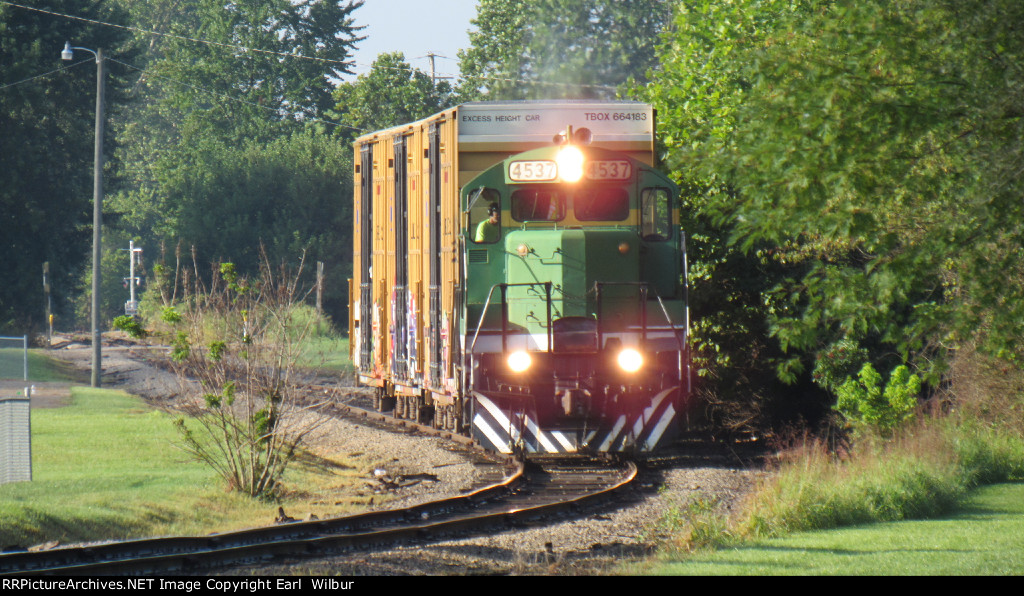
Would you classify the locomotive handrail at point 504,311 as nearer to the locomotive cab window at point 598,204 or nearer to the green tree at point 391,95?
the locomotive cab window at point 598,204

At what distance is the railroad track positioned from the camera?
9.01 metres

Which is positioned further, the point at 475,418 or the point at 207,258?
the point at 207,258

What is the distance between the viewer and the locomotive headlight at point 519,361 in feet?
46.9

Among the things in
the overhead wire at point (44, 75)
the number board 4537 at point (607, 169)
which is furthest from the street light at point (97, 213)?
the number board 4537 at point (607, 169)

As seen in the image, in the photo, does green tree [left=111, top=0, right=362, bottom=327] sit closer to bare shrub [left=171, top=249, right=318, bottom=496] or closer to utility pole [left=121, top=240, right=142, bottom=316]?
utility pole [left=121, top=240, right=142, bottom=316]

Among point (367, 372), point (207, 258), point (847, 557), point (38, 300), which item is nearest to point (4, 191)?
point (38, 300)

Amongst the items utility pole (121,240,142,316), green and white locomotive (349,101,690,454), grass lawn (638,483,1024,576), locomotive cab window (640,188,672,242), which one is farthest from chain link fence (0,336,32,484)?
utility pole (121,240,142,316)

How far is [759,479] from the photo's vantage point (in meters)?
13.6

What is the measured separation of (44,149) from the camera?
160ft

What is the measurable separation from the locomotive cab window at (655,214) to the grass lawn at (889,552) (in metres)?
5.26

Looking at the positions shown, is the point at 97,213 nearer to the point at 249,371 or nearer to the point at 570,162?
the point at 249,371

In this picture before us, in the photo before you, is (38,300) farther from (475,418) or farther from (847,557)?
(847,557)

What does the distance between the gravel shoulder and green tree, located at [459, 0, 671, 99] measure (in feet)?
151
